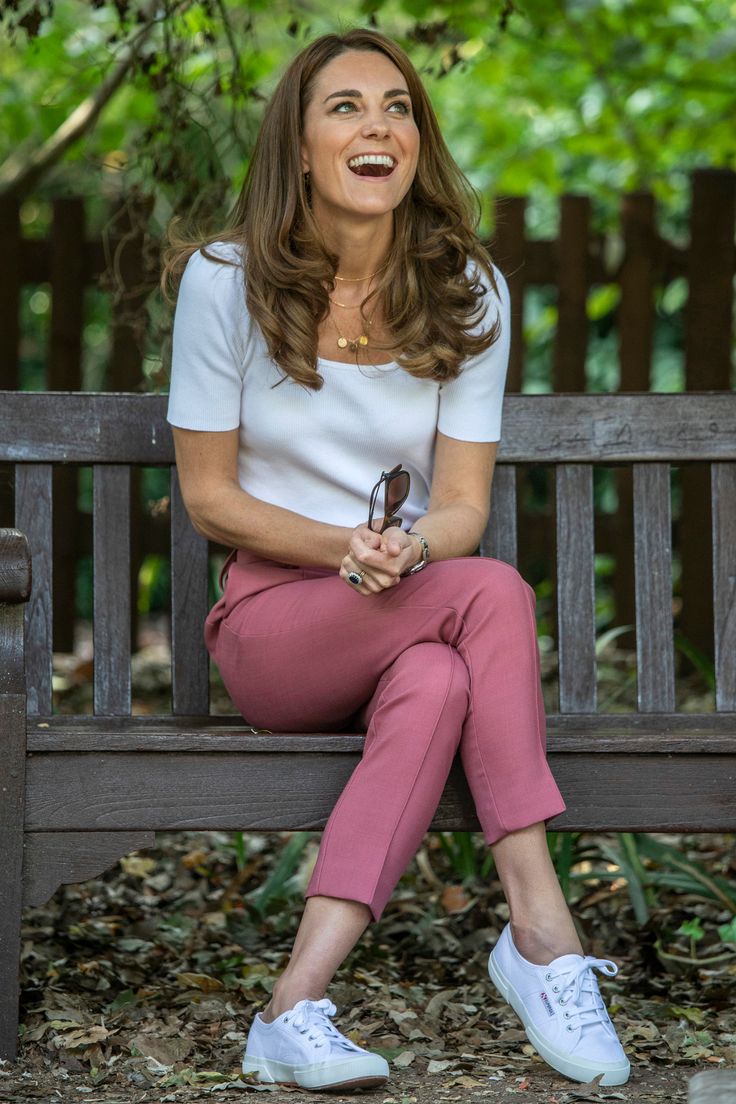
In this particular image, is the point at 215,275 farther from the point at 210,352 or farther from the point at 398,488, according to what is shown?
the point at 398,488

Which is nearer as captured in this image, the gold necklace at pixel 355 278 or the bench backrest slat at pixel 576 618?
the gold necklace at pixel 355 278

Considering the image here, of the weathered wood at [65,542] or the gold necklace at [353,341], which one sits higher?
the gold necklace at [353,341]

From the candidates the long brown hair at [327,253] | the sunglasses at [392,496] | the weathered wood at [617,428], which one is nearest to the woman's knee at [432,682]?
the sunglasses at [392,496]

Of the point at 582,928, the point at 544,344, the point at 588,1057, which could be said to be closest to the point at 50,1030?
the point at 588,1057

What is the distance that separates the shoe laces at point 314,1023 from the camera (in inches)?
85.8

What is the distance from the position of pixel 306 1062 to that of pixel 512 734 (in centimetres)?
62

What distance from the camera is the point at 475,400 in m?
2.78

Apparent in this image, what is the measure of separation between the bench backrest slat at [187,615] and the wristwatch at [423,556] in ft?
2.20

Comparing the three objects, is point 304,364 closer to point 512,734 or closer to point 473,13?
point 512,734

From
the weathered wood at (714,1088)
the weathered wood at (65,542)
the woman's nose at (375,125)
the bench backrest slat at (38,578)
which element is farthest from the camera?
the weathered wood at (65,542)

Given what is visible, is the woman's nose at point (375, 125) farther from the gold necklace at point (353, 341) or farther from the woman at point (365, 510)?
the gold necklace at point (353, 341)

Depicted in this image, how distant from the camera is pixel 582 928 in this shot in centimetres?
323

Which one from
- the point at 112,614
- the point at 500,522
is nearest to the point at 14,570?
the point at 112,614

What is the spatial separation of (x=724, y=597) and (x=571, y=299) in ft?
8.20
